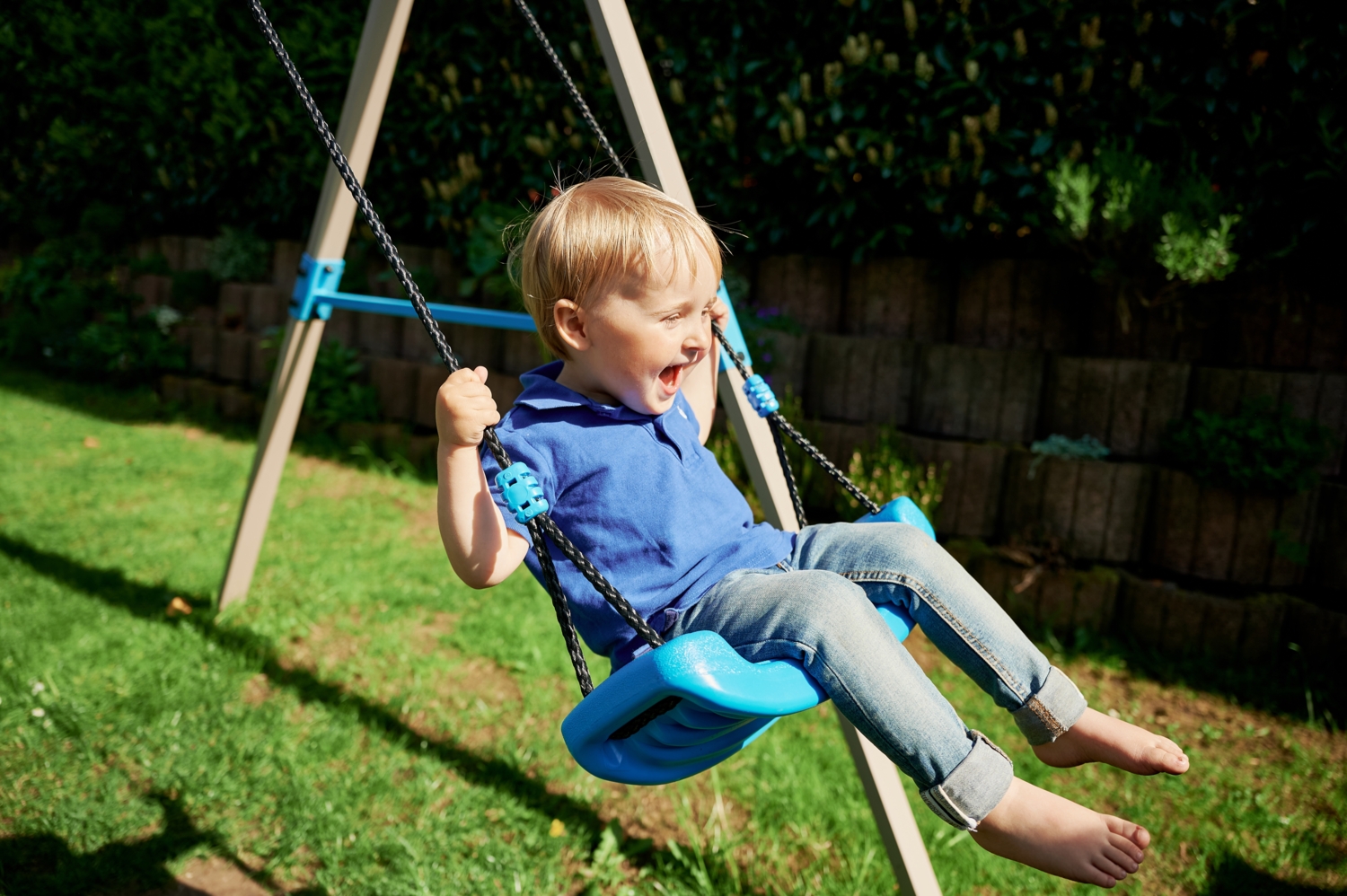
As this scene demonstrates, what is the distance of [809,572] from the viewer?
4.69 ft

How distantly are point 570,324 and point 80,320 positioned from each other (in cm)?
610

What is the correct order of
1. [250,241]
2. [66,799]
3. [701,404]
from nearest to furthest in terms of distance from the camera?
[701,404]
[66,799]
[250,241]

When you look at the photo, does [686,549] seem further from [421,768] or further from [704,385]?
[421,768]

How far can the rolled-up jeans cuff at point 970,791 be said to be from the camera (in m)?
1.31

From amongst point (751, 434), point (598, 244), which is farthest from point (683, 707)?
point (751, 434)

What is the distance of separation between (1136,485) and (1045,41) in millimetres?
1596

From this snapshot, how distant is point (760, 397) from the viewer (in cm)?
189

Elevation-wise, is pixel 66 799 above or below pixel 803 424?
below

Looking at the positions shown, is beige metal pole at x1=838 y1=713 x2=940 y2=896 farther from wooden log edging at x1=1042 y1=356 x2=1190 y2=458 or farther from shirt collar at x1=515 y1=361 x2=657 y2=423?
wooden log edging at x1=1042 y1=356 x2=1190 y2=458

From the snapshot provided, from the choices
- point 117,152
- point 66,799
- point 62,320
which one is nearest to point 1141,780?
point 66,799

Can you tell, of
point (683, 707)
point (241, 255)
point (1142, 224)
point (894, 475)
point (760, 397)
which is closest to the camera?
point (683, 707)

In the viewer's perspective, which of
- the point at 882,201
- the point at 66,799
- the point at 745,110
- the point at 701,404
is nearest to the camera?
the point at 701,404

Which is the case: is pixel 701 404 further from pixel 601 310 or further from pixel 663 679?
pixel 663 679

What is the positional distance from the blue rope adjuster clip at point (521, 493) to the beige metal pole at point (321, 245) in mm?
1431
